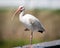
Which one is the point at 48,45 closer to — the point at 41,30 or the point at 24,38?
the point at 41,30

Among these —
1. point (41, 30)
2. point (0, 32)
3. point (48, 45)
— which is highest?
point (48, 45)

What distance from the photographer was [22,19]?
584 centimetres

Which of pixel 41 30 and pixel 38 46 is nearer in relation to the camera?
pixel 38 46

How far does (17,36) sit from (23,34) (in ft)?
1.01

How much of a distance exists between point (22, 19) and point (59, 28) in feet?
22.7

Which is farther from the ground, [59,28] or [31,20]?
[31,20]

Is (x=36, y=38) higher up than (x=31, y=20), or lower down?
lower down

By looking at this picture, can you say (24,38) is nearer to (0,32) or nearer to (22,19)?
(0,32)

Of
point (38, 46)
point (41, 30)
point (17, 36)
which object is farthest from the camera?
point (17, 36)

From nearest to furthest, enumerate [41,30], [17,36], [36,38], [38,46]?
1. [38,46]
2. [41,30]
3. [36,38]
4. [17,36]

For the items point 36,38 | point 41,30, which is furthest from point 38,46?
point 36,38

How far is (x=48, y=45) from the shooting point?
441 centimetres

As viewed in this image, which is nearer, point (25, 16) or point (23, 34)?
point (25, 16)

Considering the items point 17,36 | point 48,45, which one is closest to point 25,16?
point 48,45
